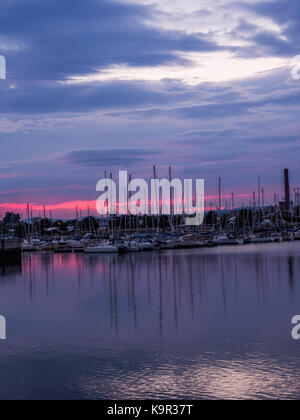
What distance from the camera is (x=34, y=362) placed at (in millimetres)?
21484

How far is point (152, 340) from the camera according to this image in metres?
24.5

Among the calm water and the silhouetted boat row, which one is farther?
the silhouetted boat row

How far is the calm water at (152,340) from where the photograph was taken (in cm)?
1817

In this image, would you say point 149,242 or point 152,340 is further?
point 149,242

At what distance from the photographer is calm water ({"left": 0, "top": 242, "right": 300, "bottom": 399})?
715 inches

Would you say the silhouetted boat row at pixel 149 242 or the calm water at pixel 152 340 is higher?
the silhouetted boat row at pixel 149 242

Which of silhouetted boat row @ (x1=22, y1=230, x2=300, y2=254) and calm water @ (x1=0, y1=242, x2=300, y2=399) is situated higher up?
silhouetted boat row @ (x1=22, y1=230, x2=300, y2=254)

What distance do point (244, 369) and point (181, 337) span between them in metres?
5.71

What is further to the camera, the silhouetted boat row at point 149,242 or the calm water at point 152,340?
the silhouetted boat row at point 149,242

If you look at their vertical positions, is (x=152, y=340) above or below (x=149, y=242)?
below
